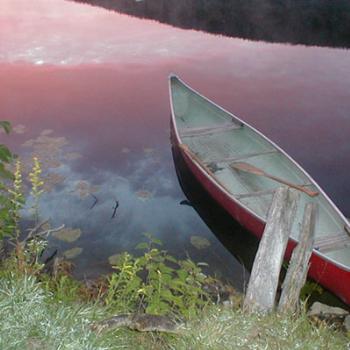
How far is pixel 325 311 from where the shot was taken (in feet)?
27.2

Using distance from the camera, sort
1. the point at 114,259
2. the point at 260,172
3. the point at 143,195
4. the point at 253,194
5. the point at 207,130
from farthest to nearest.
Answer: the point at 207,130
the point at 143,195
the point at 260,172
the point at 253,194
the point at 114,259

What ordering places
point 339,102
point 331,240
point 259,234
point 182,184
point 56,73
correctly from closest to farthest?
1. point 331,240
2. point 259,234
3. point 182,184
4. point 339,102
5. point 56,73

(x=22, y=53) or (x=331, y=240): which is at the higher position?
(x=22, y=53)

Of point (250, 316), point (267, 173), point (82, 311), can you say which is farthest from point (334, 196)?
point (82, 311)

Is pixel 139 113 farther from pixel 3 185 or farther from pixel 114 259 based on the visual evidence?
pixel 3 185

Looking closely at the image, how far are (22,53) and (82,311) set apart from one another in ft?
50.4

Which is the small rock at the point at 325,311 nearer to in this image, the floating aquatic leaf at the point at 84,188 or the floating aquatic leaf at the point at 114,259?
the floating aquatic leaf at the point at 114,259

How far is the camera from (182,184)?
11.9 m

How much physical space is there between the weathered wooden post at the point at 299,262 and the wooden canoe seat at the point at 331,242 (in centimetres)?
302

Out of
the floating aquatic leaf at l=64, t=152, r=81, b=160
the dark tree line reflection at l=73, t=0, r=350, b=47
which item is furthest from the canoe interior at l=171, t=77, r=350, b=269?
the dark tree line reflection at l=73, t=0, r=350, b=47

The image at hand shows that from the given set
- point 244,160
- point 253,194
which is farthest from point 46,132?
point 253,194

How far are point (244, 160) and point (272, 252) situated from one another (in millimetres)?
6345

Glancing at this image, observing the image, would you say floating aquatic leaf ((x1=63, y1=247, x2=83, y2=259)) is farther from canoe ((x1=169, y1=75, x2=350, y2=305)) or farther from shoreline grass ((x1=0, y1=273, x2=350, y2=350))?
shoreline grass ((x1=0, y1=273, x2=350, y2=350))

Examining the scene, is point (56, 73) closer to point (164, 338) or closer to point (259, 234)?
point (259, 234)
